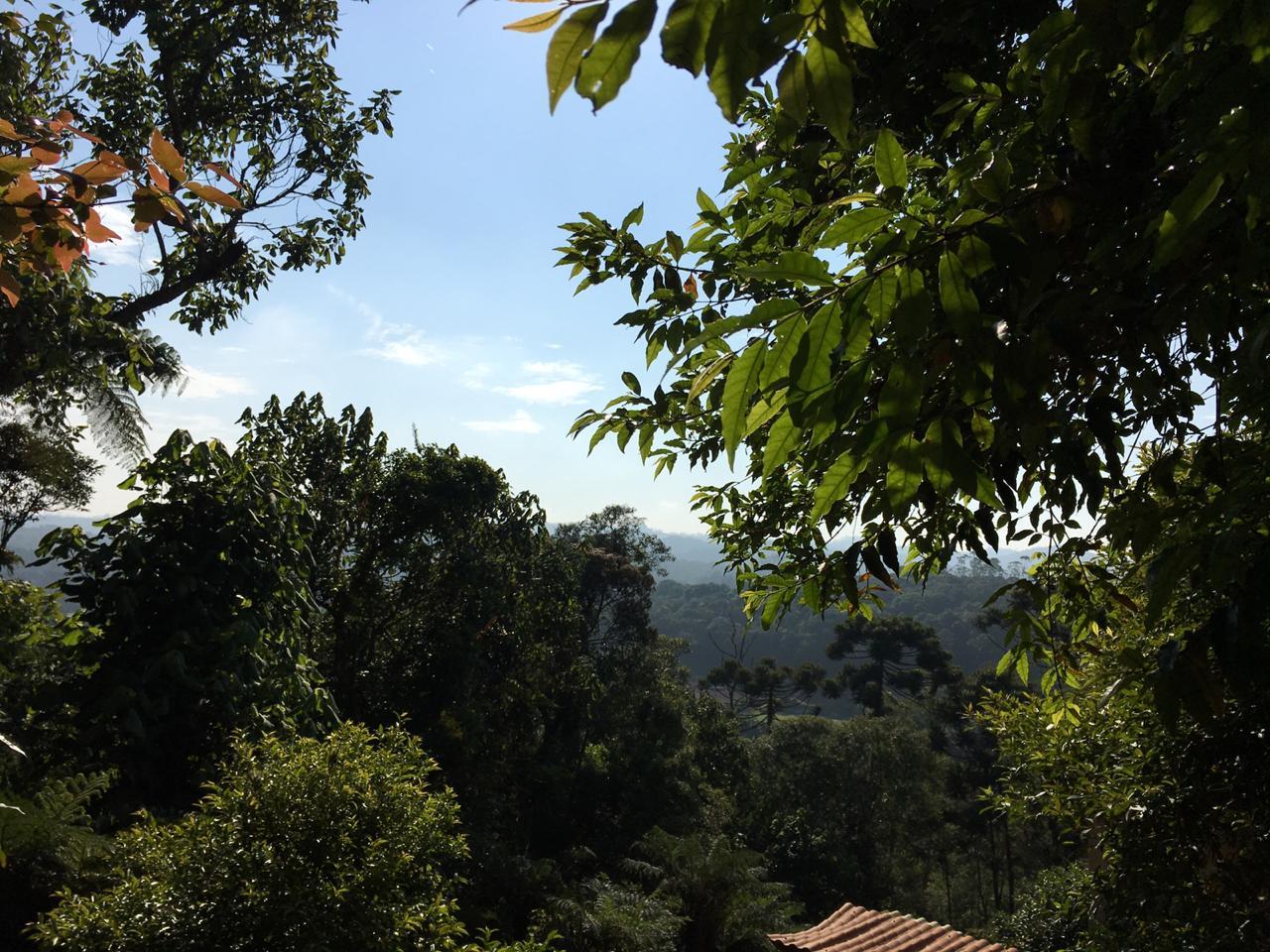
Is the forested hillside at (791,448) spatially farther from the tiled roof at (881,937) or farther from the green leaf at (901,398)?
the tiled roof at (881,937)

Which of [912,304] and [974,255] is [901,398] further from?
[974,255]

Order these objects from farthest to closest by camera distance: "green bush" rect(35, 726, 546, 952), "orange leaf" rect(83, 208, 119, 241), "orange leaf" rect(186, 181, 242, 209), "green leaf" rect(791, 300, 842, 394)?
1. "green bush" rect(35, 726, 546, 952)
2. "orange leaf" rect(83, 208, 119, 241)
3. "orange leaf" rect(186, 181, 242, 209)
4. "green leaf" rect(791, 300, 842, 394)

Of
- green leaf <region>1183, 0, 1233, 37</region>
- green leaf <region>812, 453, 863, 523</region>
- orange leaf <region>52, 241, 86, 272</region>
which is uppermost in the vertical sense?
orange leaf <region>52, 241, 86, 272</region>

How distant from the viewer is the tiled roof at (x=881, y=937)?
9863mm

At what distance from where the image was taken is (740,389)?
107 cm

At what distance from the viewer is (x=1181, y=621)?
13.4 ft

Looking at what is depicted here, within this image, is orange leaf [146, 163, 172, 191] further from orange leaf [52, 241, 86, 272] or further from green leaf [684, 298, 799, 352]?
green leaf [684, 298, 799, 352]

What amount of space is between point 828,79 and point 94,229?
1.43 metres

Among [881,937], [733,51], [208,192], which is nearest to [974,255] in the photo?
[733,51]

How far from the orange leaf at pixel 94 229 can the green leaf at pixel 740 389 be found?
50.9 inches

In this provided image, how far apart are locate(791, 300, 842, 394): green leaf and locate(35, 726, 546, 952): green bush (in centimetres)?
385

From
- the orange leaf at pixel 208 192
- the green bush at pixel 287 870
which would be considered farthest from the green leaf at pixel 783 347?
the green bush at pixel 287 870

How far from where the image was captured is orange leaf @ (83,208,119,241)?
1.50 meters

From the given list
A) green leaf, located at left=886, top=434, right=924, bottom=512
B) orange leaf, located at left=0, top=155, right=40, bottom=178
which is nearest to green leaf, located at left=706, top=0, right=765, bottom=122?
green leaf, located at left=886, top=434, right=924, bottom=512
